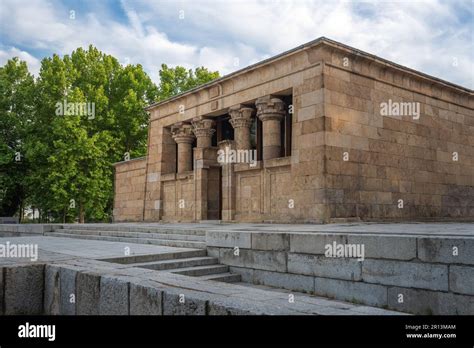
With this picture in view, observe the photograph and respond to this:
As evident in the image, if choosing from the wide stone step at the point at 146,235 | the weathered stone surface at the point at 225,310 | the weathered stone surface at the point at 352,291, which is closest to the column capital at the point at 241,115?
the wide stone step at the point at 146,235

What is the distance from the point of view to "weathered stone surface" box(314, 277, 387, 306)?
6430mm

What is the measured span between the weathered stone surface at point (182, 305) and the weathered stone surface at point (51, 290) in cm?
249

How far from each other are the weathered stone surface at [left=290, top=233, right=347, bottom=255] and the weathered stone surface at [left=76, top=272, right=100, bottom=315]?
11.4 ft

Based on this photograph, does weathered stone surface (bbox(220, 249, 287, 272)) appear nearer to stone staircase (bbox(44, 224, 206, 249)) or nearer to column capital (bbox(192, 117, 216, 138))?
stone staircase (bbox(44, 224, 206, 249))

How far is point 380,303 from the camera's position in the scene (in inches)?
253

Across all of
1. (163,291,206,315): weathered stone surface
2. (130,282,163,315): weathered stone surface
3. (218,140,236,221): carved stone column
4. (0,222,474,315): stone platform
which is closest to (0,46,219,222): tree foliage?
(218,140,236,221): carved stone column

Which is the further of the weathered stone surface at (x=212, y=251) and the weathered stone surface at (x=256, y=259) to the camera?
the weathered stone surface at (x=212, y=251)

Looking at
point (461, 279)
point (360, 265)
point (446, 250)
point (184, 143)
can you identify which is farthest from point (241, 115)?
point (461, 279)

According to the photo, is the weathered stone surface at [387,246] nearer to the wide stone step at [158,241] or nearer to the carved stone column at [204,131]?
the wide stone step at [158,241]

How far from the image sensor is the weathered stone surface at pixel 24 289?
6.22 metres

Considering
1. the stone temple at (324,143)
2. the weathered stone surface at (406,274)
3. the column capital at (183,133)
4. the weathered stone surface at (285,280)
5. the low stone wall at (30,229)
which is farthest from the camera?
the column capital at (183,133)
